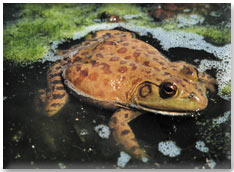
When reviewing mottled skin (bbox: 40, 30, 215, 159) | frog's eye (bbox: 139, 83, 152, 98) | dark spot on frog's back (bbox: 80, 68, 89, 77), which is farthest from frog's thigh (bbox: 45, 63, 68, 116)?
frog's eye (bbox: 139, 83, 152, 98)

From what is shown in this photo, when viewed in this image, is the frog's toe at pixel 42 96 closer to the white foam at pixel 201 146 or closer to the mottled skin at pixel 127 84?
the mottled skin at pixel 127 84

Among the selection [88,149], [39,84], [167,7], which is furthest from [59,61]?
[167,7]

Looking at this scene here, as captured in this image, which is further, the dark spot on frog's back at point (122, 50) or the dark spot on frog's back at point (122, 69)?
the dark spot on frog's back at point (122, 50)

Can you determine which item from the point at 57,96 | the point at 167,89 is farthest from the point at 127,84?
the point at 57,96

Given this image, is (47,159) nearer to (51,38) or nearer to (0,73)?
(0,73)

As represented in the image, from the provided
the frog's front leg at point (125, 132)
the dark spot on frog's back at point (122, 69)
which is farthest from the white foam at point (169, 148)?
the dark spot on frog's back at point (122, 69)

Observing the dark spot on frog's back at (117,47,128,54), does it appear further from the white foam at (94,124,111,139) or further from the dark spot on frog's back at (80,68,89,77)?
the white foam at (94,124,111,139)
